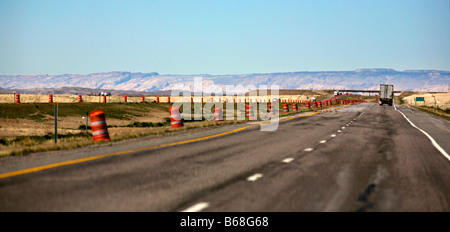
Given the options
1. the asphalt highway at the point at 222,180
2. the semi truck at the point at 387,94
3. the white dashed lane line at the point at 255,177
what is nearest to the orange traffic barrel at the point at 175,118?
the asphalt highway at the point at 222,180

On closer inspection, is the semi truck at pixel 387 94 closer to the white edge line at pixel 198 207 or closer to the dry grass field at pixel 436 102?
the dry grass field at pixel 436 102

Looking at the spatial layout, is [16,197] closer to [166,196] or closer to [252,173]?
[166,196]

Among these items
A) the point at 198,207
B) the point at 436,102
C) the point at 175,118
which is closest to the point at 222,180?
the point at 198,207

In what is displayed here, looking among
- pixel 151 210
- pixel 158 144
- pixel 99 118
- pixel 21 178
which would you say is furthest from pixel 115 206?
pixel 99 118

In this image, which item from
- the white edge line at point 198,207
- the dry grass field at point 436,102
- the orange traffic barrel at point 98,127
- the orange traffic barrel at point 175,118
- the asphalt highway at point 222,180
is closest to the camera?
the white edge line at point 198,207

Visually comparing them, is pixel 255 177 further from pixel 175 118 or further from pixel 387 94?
pixel 387 94

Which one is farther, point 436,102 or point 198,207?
point 436,102

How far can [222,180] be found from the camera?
773 centimetres

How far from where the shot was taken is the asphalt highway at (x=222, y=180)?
20.1ft

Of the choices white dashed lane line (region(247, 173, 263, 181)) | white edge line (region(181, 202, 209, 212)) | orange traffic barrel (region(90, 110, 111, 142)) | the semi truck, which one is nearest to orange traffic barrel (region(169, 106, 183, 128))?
orange traffic barrel (region(90, 110, 111, 142))

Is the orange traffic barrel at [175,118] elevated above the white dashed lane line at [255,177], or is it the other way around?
the orange traffic barrel at [175,118]

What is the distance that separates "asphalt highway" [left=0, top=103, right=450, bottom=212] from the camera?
6113mm

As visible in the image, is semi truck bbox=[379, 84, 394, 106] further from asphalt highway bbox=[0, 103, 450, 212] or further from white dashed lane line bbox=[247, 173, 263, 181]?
white dashed lane line bbox=[247, 173, 263, 181]
